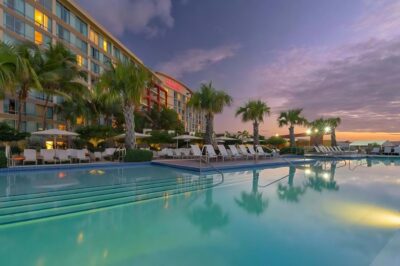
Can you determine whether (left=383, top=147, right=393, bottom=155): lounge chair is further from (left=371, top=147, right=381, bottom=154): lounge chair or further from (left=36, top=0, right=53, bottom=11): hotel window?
(left=36, top=0, right=53, bottom=11): hotel window

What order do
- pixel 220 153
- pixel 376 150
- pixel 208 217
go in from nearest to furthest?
pixel 208 217
pixel 220 153
pixel 376 150

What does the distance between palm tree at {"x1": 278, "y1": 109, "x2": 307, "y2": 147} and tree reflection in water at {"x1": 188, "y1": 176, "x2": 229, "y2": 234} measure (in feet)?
74.8

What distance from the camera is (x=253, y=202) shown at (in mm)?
6270

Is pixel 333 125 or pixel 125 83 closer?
pixel 125 83

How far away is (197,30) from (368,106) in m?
24.1

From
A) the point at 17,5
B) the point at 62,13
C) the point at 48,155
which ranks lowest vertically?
the point at 48,155

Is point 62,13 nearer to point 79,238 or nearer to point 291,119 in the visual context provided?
point 291,119

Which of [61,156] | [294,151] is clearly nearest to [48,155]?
[61,156]

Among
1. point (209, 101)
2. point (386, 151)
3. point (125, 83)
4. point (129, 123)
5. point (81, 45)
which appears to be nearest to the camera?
point (125, 83)

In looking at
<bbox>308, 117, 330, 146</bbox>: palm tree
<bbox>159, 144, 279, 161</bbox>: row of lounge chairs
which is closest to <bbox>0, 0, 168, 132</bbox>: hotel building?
<bbox>159, 144, 279, 161</bbox>: row of lounge chairs

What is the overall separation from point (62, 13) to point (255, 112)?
2364 centimetres

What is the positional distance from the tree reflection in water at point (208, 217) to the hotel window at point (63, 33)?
28284 millimetres

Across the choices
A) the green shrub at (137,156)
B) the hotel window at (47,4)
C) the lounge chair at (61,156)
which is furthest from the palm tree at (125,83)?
the hotel window at (47,4)

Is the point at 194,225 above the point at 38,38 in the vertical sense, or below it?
below
